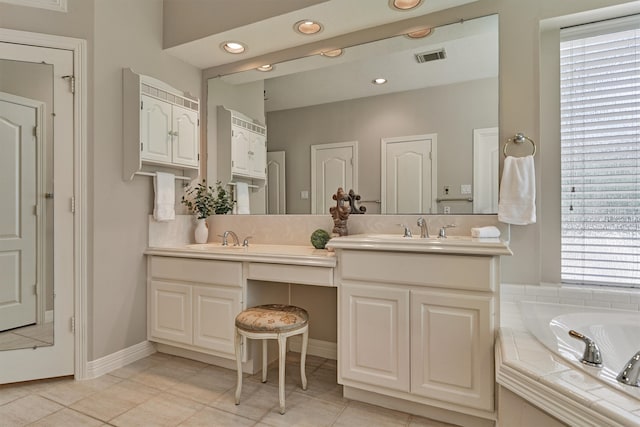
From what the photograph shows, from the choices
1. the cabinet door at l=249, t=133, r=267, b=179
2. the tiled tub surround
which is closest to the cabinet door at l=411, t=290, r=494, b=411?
the tiled tub surround

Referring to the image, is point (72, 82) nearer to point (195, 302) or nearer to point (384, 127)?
point (195, 302)

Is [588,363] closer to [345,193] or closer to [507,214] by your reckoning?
[507,214]

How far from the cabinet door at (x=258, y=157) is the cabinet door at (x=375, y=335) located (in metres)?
1.34

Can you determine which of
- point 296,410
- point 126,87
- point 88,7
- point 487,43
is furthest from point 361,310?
point 88,7

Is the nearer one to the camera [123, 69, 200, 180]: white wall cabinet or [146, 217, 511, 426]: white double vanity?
[146, 217, 511, 426]: white double vanity

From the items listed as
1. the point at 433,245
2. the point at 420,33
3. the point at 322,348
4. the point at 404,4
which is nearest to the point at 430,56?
the point at 420,33

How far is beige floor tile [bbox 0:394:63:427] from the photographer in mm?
1774

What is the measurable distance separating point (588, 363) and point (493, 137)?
134cm

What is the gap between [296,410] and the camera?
189 cm

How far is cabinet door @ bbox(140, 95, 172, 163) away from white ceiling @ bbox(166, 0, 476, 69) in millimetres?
532

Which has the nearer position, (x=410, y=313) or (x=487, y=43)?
(x=410, y=313)

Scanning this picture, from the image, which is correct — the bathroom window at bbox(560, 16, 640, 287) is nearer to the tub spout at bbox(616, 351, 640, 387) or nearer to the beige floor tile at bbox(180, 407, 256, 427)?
the tub spout at bbox(616, 351, 640, 387)

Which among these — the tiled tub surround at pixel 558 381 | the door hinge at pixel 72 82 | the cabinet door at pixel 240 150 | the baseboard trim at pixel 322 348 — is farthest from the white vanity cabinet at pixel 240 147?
the tiled tub surround at pixel 558 381

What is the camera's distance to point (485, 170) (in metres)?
2.13
